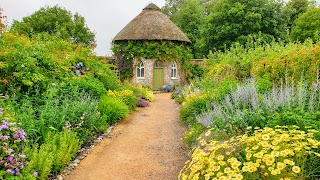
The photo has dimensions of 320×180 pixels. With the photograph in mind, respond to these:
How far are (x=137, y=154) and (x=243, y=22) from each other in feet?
68.6

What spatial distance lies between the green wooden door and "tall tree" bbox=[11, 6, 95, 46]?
11186 millimetres

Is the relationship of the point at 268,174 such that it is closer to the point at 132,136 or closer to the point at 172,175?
the point at 172,175

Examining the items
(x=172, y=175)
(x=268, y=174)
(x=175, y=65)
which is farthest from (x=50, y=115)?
(x=175, y=65)

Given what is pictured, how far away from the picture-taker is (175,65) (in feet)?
70.9

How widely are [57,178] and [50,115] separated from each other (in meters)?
1.64

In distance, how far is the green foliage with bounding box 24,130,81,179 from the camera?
14.5 feet

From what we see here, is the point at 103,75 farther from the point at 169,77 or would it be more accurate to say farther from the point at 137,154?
the point at 169,77

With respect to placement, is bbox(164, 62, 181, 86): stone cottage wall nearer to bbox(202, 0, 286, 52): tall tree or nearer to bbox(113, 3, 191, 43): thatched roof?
bbox(113, 3, 191, 43): thatched roof

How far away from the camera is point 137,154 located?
6340 millimetres

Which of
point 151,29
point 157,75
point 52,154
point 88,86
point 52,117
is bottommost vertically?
point 52,154

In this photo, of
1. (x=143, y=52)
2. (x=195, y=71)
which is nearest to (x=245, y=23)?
(x=195, y=71)

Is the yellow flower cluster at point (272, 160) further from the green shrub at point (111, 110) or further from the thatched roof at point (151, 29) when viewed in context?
the thatched roof at point (151, 29)

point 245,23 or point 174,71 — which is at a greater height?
point 245,23

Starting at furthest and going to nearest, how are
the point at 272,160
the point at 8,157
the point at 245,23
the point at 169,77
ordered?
the point at 245,23 → the point at 169,77 → the point at 8,157 → the point at 272,160
